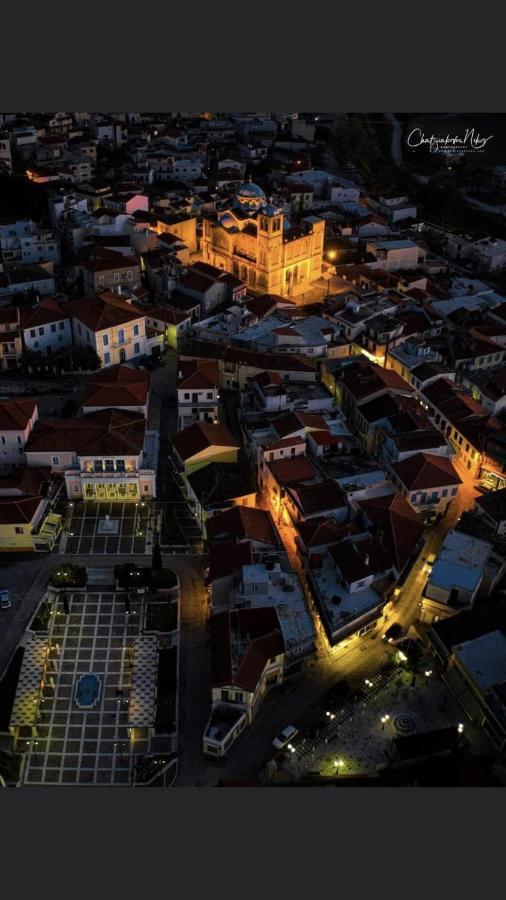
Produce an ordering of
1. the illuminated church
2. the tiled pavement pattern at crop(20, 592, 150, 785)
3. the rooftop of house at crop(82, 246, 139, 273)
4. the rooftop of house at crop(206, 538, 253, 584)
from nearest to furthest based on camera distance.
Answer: the tiled pavement pattern at crop(20, 592, 150, 785) < the rooftop of house at crop(206, 538, 253, 584) < the rooftop of house at crop(82, 246, 139, 273) < the illuminated church

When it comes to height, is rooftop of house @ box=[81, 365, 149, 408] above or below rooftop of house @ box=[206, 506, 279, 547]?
above

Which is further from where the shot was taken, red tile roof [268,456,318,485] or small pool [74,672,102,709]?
red tile roof [268,456,318,485]

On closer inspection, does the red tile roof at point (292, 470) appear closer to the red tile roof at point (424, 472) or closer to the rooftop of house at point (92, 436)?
the red tile roof at point (424, 472)

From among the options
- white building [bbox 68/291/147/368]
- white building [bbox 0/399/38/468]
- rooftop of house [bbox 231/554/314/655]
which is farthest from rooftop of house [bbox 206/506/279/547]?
white building [bbox 68/291/147/368]

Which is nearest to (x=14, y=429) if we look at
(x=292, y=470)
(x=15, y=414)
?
(x=15, y=414)

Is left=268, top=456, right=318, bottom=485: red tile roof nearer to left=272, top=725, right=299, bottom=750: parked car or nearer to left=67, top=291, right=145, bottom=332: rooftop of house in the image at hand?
left=272, top=725, right=299, bottom=750: parked car

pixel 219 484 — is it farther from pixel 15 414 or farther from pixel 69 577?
pixel 15 414

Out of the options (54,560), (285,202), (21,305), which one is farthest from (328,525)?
(285,202)

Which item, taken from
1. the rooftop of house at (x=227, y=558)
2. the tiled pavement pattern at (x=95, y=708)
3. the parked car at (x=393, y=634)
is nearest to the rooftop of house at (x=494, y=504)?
the parked car at (x=393, y=634)
